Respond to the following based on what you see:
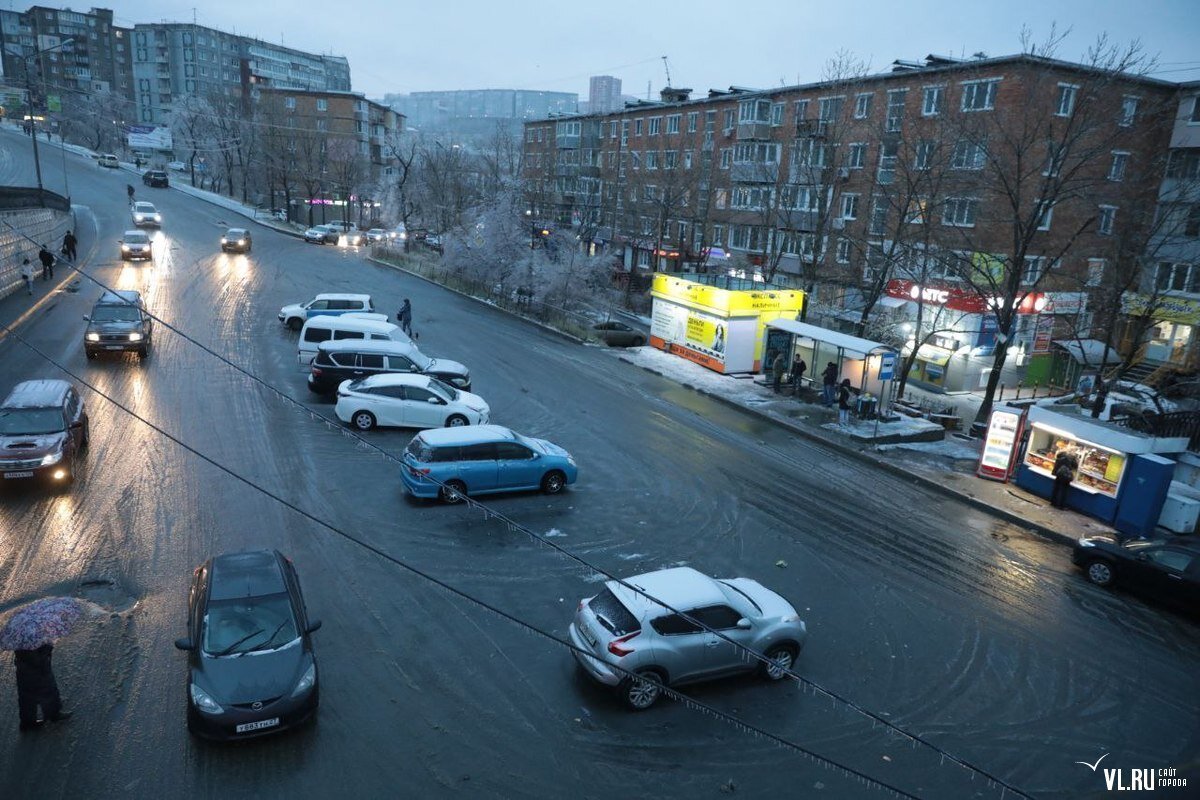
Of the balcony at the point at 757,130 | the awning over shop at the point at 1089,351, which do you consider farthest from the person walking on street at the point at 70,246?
the awning over shop at the point at 1089,351

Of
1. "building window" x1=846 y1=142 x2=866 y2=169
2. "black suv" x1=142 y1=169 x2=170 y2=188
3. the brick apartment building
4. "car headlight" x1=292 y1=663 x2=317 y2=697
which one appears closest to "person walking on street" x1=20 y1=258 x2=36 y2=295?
"car headlight" x1=292 y1=663 x2=317 y2=697

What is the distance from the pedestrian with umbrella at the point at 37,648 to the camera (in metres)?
7.48

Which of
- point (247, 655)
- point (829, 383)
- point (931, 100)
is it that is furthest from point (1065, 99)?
point (247, 655)

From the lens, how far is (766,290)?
98.8 feet

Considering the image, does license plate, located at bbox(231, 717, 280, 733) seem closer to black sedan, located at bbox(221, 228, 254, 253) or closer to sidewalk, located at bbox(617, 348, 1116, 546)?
sidewalk, located at bbox(617, 348, 1116, 546)

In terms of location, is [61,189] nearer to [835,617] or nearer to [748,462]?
[748,462]

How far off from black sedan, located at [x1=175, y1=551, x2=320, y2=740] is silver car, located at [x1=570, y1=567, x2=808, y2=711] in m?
3.37

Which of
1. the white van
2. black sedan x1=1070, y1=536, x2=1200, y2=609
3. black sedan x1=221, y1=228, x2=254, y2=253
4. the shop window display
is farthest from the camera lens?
black sedan x1=221, y1=228, x2=254, y2=253

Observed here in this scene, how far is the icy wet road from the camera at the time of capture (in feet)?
27.1

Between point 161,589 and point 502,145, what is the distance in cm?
7927

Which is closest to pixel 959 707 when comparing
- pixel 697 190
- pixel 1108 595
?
pixel 1108 595

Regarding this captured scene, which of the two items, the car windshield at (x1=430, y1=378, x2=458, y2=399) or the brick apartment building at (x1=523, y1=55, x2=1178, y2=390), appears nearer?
the car windshield at (x1=430, y1=378, x2=458, y2=399)

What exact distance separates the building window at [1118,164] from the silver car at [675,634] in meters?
35.7

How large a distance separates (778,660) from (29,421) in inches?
579
